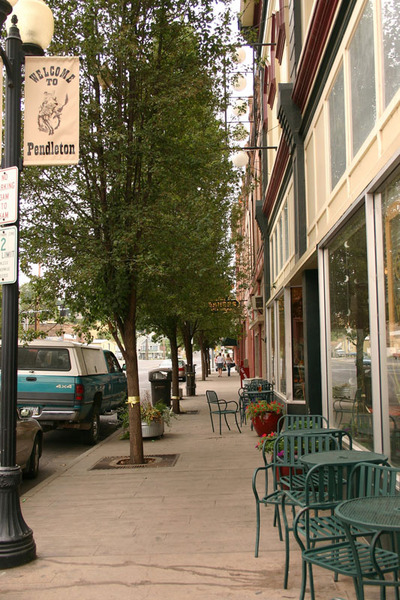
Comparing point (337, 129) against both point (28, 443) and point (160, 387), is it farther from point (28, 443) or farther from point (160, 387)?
point (160, 387)

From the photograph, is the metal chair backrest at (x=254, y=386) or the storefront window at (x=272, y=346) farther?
the metal chair backrest at (x=254, y=386)

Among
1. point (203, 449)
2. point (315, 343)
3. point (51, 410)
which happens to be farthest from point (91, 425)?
point (315, 343)

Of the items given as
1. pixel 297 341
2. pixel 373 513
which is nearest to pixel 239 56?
pixel 297 341

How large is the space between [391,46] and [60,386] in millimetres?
8506

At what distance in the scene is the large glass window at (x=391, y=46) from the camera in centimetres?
448

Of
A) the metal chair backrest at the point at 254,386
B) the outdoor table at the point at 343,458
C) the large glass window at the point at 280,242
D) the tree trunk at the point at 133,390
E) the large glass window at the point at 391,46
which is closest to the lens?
the outdoor table at the point at 343,458

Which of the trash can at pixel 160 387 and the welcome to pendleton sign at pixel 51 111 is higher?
the welcome to pendleton sign at pixel 51 111

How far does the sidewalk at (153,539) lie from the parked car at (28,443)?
418mm

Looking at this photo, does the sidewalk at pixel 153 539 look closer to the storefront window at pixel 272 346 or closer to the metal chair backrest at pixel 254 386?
the storefront window at pixel 272 346

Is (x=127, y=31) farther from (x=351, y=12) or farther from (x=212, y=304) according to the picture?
(x=212, y=304)

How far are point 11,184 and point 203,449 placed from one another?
23.1 ft

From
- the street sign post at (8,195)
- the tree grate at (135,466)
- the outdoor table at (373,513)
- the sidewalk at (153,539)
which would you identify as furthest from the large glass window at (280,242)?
the outdoor table at (373,513)

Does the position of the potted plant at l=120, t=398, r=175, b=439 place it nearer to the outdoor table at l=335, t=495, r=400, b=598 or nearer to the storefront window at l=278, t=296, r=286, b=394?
the storefront window at l=278, t=296, r=286, b=394

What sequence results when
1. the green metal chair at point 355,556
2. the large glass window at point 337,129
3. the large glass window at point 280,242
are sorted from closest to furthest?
1. the green metal chair at point 355,556
2. the large glass window at point 337,129
3. the large glass window at point 280,242
